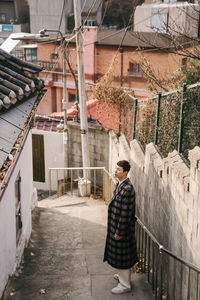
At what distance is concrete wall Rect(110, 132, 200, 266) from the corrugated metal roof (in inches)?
87.9

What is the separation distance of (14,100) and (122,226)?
2.66 meters

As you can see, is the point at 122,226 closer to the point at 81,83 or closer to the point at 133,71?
the point at 81,83

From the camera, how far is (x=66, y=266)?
22.3 feet

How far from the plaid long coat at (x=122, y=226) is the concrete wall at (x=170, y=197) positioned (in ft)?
2.12

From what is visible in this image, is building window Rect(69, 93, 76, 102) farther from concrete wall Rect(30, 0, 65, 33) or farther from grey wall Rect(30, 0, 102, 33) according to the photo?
concrete wall Rect(30, 0, 65, 33)

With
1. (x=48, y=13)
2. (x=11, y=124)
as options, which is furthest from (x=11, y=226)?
(x=48, y=13)

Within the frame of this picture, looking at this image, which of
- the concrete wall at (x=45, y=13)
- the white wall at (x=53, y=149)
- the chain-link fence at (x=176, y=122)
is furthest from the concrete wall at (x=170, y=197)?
the concrete wall at (x=45, y=13)

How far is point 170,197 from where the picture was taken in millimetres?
5891

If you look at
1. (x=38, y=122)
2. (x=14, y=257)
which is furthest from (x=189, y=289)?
(x=38, y=122)

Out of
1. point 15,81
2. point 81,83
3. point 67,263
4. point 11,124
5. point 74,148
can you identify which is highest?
point 15,81

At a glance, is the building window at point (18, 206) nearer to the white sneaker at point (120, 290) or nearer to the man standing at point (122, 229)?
the man standing at point (122, 229)

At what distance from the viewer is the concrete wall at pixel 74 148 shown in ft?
43.7

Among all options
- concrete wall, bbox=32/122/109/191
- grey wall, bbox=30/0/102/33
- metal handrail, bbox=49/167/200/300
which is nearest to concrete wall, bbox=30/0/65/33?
grey wall, bbox=30/0/102/33

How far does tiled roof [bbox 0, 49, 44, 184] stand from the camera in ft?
15.3
